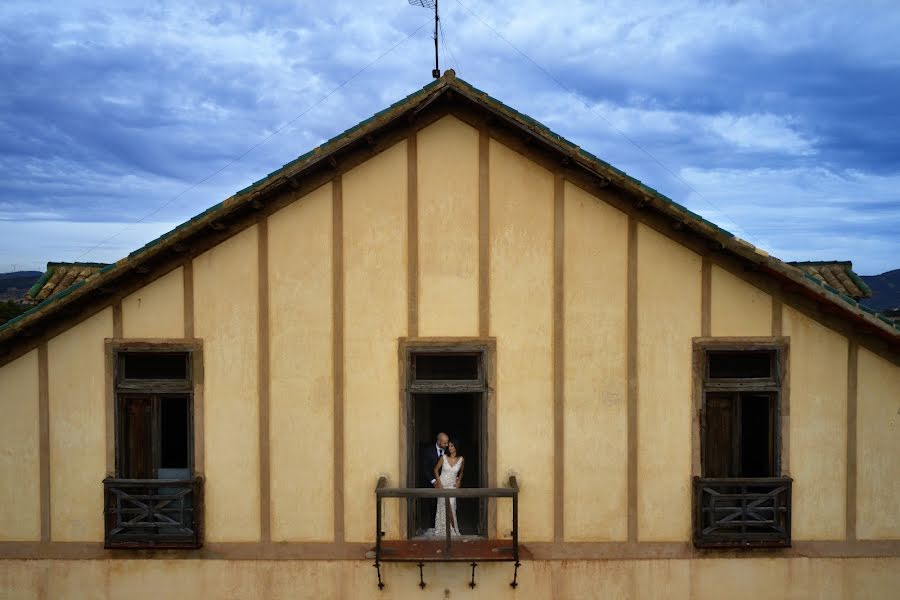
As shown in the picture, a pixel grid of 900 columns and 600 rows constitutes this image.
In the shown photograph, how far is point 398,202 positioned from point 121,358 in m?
4.47

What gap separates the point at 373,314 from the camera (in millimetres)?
8258

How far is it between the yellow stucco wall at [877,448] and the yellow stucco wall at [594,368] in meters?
3.27

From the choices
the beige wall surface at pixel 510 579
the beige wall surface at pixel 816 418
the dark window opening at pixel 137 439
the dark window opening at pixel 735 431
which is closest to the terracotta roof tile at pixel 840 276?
the beige wall surface at pixel 816 418

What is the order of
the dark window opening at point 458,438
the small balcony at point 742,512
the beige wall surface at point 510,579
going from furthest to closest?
the dark window opening at point 458,438, the beige wall surface at point 510,579, the small balcony at point 742,512

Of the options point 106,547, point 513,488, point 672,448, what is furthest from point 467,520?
point 106,547

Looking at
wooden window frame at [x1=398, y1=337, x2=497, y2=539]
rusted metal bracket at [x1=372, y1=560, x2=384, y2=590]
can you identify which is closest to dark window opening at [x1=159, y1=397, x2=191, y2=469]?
rusted metal bracket at [x1=372, y1=560, x2=384, y2=590]

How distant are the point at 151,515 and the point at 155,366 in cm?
203

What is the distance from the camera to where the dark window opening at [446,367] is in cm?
844

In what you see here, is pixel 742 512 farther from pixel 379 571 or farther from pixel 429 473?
pixel 429 473

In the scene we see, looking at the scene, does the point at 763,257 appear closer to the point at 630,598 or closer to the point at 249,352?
the point at 630,598

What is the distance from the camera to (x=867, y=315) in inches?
300

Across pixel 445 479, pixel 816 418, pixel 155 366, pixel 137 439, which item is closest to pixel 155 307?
pixel 155 366

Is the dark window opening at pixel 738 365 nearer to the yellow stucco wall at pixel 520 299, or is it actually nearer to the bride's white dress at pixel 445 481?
the yellow stucco wall at pixel 520 299

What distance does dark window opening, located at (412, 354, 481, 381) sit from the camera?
8.44m
